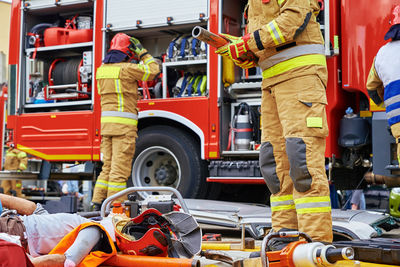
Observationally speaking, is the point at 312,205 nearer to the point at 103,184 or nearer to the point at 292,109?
the point at 292,109

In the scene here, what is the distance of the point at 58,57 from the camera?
8086 millimetres

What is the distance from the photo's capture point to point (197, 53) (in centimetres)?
677

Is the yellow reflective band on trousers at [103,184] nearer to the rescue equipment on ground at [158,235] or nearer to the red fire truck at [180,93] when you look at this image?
the red fire truck at [180,93]

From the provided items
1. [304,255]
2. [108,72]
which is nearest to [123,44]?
[108,72]

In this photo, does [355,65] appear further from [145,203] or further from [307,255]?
[307,255]

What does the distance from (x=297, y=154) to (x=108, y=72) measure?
3598 mm

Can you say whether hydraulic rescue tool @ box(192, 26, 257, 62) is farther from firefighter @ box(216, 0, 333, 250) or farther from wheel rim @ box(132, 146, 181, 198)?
wheel rim @ box(132, 146, 181, 198)

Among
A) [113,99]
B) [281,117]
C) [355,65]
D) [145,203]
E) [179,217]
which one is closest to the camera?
[179,217]

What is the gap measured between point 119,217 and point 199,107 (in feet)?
10.7

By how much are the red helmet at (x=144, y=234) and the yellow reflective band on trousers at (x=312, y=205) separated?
0.82 m

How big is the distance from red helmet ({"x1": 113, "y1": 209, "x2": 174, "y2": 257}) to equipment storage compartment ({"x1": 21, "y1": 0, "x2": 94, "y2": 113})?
4235 millimetres

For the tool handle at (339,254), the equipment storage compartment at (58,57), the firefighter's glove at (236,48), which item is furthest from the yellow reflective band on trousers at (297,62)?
Answer: the equipment storage compartment at (58,57)

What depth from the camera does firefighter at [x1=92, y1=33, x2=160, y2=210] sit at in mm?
6348

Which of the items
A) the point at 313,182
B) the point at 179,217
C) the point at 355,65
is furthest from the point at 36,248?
the point at 355,65
